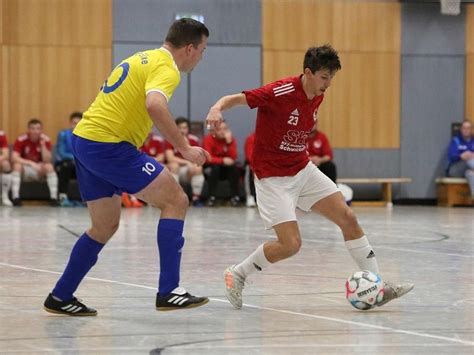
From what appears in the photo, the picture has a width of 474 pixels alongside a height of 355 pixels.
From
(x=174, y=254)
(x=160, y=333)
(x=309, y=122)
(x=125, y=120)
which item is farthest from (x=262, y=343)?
(x=309, y=122)

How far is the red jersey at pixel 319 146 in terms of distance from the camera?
56.7 feet

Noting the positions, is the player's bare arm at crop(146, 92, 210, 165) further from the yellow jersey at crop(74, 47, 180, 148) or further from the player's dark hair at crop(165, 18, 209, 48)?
the player's dark hair at crop(165, 18, 209, 48)

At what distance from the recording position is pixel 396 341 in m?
4.85

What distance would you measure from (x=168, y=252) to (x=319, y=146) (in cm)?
1205


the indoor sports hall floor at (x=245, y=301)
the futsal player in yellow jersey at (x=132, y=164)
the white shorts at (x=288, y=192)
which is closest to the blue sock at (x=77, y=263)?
the futsal player in yellow jersey at (x=132, y=164)

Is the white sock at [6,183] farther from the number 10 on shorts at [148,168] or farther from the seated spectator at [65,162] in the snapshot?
the number 10 on shorts at [148,168]

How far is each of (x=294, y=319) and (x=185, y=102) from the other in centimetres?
1292

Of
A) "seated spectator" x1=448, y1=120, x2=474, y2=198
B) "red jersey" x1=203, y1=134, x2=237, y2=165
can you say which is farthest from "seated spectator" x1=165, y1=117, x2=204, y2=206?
"seated spectator" x1=448, y1=120, x2=474, y2=198

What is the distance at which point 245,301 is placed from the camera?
6203 mm

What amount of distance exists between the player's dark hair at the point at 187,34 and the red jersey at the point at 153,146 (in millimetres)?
11470

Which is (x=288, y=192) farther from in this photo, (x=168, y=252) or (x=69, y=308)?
(x=69, y=308)

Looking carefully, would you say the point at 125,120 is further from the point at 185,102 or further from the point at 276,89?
the point at 185,102

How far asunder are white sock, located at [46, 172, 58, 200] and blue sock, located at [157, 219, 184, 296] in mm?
11578

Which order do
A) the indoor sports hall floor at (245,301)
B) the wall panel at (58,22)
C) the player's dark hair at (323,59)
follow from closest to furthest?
the indoor sports hall floor at (245,301) → the player's dark hair at (323,59) → the wall panel at (58,22)
